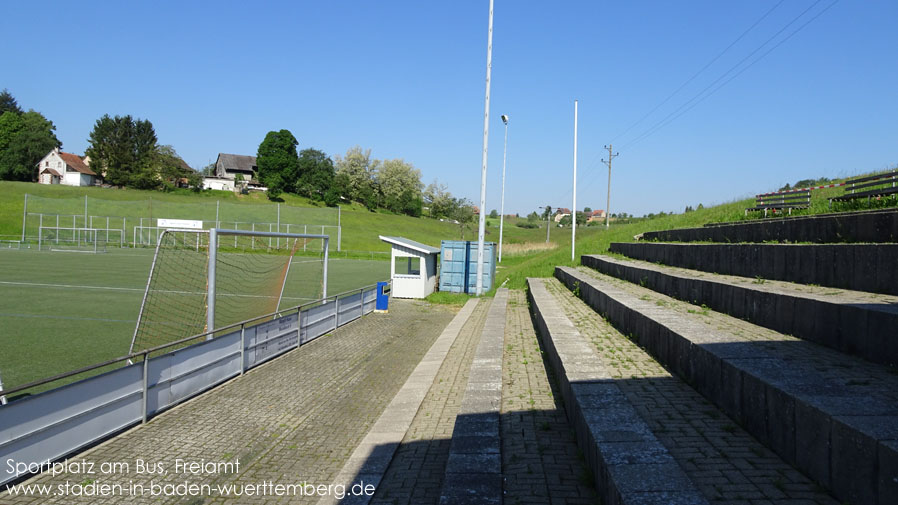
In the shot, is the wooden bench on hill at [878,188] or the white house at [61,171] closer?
the wooden bench on hill at [878,188]

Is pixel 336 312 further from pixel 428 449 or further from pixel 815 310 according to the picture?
pixel 815 310

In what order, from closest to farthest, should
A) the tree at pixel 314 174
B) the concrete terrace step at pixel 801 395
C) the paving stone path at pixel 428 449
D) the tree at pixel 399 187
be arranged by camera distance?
1. the concrete terrace step at pixel 801 395
2. the paving stone path at pixel 428 449
3. the tree at pixel 314 174
4. the tree at pixel 399 187

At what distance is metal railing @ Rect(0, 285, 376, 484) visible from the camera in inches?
205

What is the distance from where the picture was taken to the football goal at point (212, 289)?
981cm

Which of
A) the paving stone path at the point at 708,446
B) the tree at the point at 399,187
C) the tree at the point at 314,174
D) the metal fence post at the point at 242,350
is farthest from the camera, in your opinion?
the tree at the point at 399,187

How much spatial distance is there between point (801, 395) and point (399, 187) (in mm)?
103170

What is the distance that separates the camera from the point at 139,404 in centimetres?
688

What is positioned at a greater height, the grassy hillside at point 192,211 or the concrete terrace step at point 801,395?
the grassy hillside at point 192,211

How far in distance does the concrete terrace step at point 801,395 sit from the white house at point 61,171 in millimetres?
96861

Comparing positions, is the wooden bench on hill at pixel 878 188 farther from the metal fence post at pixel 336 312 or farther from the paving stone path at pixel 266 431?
the metal fence post at pixel 336 312

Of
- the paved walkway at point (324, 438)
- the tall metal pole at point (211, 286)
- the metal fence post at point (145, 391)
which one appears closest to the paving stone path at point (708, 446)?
the paved walkway at point (324, 438)

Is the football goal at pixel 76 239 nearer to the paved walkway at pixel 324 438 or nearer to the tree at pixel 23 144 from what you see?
the tree at pixel 23 144

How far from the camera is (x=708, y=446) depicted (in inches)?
160

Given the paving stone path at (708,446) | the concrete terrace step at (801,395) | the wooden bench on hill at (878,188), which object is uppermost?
the wooden bench on hill at (878,188)
